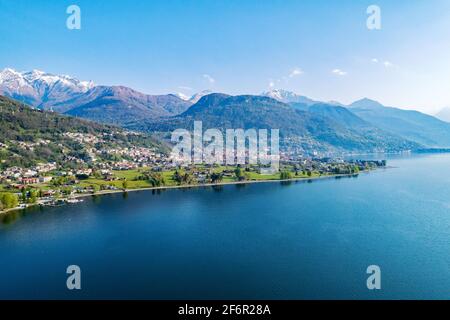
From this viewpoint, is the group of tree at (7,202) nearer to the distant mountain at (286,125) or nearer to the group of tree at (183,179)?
the group of tree at (183,179)

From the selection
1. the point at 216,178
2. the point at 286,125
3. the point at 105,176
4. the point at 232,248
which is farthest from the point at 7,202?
the point at 286,125

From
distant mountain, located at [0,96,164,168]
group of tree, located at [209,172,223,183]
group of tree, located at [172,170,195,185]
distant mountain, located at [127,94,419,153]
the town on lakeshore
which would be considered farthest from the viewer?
distant mountain, located at [127,94,419,153]

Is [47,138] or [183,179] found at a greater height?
[47,138]

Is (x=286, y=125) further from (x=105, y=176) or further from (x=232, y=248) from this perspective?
(x=232, y=248)

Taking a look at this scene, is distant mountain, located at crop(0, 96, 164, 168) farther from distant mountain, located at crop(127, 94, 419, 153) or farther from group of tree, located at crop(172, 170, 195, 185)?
distant mountain, located at crop(127, 94, 419, 153)

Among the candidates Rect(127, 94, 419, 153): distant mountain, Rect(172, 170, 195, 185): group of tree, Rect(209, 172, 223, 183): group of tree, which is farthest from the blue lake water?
Rect(127, 94, 419, 153): distant mountain

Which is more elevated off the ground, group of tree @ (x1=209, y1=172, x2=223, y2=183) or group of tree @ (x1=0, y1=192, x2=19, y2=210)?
group of tree @ (x1=209, y1=172, x2=223, y2=183)
